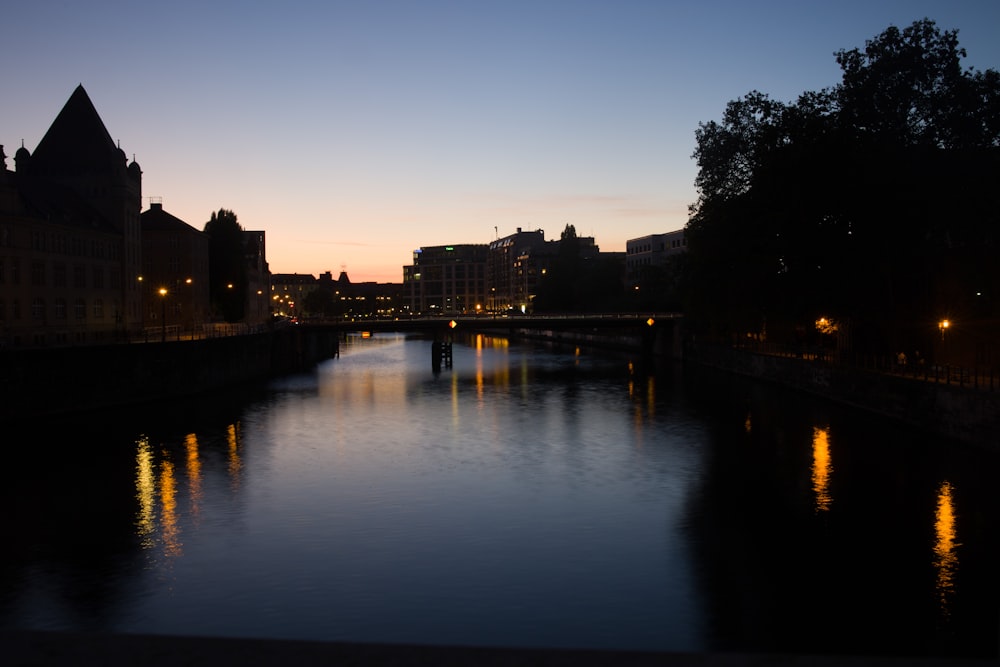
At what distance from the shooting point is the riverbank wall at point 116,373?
170 feet

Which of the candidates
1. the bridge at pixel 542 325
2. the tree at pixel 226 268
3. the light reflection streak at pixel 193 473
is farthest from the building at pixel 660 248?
the light reflection streak at pixel 193 473

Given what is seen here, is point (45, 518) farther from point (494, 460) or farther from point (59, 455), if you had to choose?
point (494, 460)

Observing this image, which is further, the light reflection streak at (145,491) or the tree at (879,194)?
the tree at (879,194)

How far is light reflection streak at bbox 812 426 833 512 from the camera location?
33.2 m

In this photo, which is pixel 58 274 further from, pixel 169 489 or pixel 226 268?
pixel 226 268

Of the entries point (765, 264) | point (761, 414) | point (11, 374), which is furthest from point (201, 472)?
point (765, 264)

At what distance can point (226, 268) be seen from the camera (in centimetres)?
12150

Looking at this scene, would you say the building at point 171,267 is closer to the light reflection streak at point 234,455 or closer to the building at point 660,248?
the light reflection streak at point 234,455

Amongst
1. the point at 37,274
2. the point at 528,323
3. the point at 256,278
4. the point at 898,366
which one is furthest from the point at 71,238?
the point at 256,278

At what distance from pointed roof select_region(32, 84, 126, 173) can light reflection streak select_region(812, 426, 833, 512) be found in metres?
67.3

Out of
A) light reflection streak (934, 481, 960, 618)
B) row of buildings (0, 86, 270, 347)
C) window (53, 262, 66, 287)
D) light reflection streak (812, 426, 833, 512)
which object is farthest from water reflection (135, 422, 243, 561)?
window (53, 262, 66, 287)

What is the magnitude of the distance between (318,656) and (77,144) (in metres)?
86.3

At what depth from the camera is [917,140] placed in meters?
60.7

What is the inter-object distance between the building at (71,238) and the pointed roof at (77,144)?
9 cm
